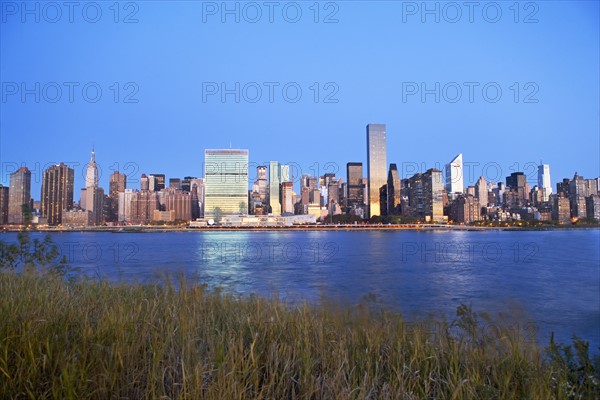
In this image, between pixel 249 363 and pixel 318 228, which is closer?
pixel 249 363

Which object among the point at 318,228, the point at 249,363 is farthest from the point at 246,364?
the point at 318,228

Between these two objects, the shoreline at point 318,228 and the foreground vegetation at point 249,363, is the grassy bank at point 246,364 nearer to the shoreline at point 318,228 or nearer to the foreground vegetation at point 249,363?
the foreground vegetation at point 249,363

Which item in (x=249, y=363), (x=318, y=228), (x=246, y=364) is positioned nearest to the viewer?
(x=246, y=364)

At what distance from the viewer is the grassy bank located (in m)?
3.29

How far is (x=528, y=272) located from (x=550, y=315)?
828 inches

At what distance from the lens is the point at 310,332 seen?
5246mm

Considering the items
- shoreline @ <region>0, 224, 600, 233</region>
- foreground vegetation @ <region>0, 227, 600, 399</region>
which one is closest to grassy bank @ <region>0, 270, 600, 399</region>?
foreground vegetation @ <region>0, 227, 600, 399</region>

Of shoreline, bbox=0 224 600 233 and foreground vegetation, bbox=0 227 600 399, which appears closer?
foreground vegetation, bbox=0 227 600 399

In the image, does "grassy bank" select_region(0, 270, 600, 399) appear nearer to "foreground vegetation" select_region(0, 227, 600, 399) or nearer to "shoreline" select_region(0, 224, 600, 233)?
"foreground vegetation" select_region(0, 227, 600, 399)

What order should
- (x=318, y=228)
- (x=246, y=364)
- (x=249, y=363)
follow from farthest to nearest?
(x=318, y=228) → (x=249, y=363) → (x=246, y=364)

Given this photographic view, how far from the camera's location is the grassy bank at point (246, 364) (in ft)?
10.8

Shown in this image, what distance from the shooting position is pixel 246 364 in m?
3.70

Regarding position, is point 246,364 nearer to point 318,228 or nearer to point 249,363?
point 249,363

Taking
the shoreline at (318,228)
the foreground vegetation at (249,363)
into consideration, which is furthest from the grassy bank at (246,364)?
the shoreline at (318,228)
